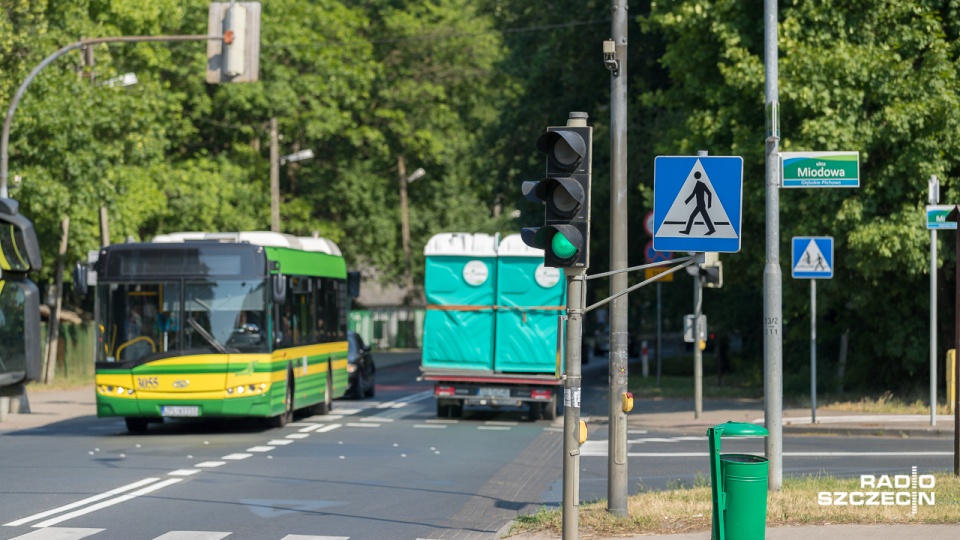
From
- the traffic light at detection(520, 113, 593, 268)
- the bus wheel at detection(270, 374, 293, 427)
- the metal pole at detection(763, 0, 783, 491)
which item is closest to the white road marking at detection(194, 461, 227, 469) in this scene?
the bus wheel at detection(270, 374, 293, 427)

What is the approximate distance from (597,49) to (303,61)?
18636 mm

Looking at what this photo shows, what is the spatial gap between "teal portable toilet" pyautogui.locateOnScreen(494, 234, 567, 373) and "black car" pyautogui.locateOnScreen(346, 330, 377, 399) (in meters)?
7.30

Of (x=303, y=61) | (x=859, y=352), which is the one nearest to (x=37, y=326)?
(x=859, y=352)

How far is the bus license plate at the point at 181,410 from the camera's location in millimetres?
21391

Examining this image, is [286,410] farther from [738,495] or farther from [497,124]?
[497,124]

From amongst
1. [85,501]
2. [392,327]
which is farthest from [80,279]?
[392,327]

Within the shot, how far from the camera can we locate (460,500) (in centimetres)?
1445

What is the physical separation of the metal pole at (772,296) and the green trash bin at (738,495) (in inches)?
113

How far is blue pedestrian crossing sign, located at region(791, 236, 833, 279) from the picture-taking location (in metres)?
21.2

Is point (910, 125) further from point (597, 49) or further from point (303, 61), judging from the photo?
point (303, 61)

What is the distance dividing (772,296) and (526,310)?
38.4 feet

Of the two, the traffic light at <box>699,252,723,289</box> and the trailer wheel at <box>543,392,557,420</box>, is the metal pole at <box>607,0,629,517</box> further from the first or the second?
the trailer wheel at <box>543,392,557,420</box>

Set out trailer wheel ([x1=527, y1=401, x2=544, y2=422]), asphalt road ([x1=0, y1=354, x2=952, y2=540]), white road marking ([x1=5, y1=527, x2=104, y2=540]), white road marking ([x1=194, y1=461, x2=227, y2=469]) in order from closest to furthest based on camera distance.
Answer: white road marking ([x1=5, y1=527, x2=104, y2=540])
asphalt road ([x1=0, y1=354, x2=952, y2=540])
white road marking ([x1=194, y1=461, x2=227, y2=469])
trailer wheel ([x1=527, y1=401, x2=544, y2=422])

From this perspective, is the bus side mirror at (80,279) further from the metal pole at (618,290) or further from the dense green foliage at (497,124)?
the metal pole at (618,290)
